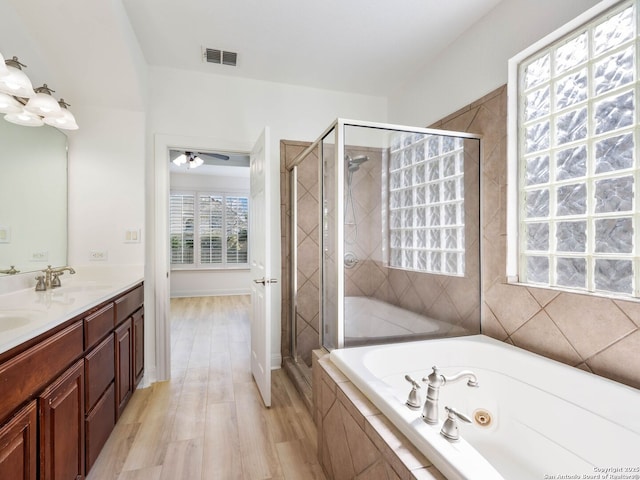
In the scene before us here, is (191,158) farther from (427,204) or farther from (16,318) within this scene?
(16,318)

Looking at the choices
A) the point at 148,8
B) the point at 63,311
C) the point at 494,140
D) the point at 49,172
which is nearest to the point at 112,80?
the point at 148,8

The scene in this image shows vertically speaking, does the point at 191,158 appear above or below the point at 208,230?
above

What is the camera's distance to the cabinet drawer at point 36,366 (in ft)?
3.06

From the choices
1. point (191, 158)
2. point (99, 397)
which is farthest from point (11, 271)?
point (191, 158)

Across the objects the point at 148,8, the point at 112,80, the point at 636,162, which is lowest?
the point at 636,162

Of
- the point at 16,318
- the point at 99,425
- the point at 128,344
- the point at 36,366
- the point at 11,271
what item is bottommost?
the point at 99,425

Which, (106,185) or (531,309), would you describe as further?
(106,185)

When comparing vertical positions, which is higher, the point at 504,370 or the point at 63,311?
the point at 63,311

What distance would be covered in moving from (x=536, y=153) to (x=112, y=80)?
2.72 m

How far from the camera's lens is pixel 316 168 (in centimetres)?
239

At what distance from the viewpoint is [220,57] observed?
254 centimetres

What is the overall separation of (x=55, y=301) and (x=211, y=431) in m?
1.14

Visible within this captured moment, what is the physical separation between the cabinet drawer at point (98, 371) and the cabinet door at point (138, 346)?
0.44 m

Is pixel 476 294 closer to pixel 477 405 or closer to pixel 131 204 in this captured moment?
pixel 477 405
